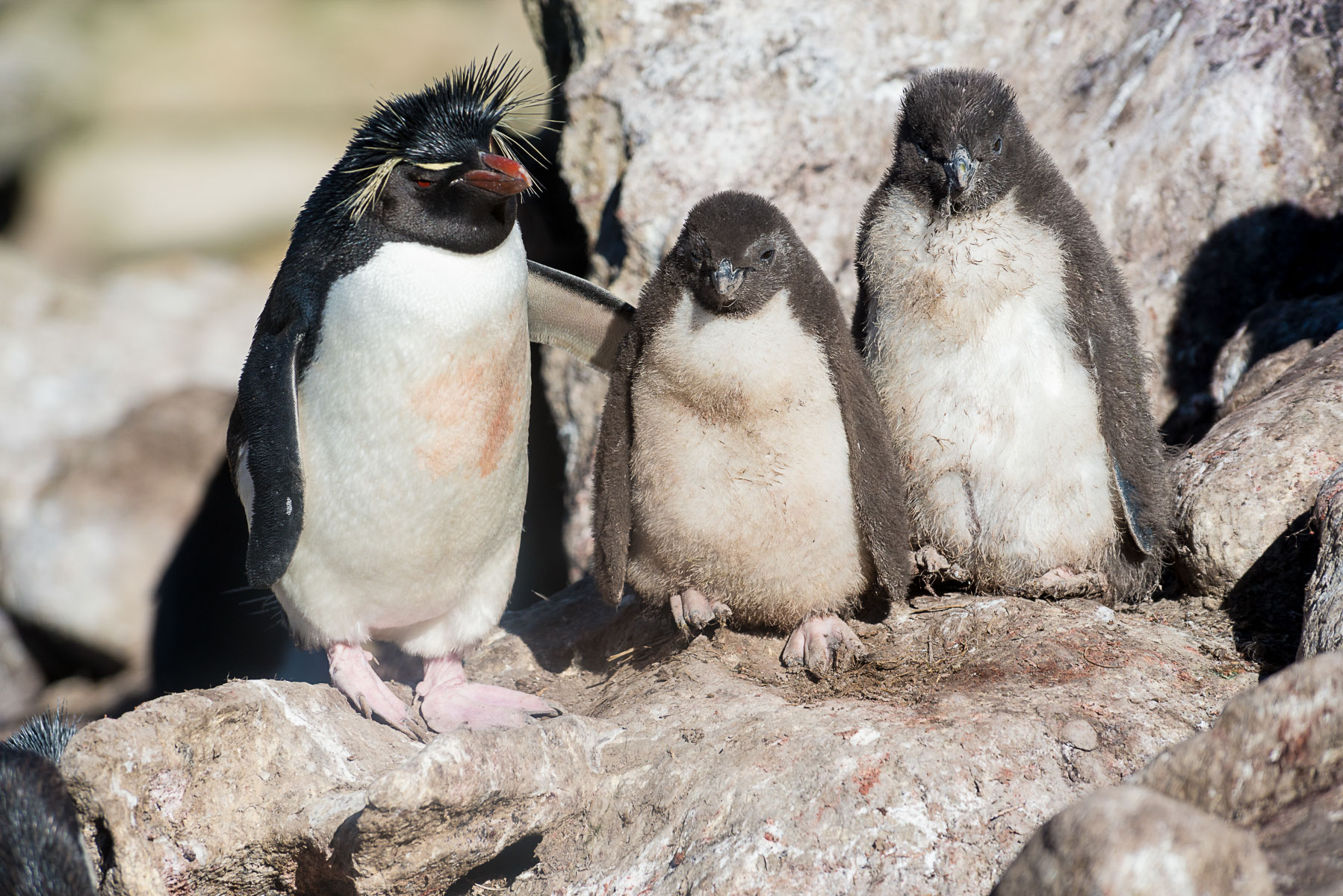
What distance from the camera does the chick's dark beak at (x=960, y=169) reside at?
2943 millimetres

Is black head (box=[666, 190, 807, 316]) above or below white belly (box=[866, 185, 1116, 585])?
above

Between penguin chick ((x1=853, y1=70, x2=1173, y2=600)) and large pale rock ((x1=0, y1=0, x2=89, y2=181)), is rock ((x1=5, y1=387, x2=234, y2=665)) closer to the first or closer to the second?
penguin chick ((x1=853, y1=70, x2=1173, y2=600))

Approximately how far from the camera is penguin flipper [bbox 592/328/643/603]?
313 centimetres

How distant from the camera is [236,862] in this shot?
2449 millimetres

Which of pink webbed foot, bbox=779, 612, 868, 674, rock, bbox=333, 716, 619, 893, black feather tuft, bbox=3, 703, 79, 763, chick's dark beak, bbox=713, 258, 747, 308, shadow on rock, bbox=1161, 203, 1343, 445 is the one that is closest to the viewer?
rock, bbox=333, 716, 619, 893

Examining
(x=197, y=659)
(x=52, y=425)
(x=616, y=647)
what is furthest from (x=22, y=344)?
(x=616, y=647)

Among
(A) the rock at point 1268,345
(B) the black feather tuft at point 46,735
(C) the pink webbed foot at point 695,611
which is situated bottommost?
(B) the black feather tuft at point 46,735

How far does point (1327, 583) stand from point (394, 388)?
7.65ft

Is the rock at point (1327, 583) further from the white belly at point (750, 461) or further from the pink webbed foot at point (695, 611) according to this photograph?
the pink webbed foot at point (695, 611)

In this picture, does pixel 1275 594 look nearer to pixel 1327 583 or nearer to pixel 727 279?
pixel 1327 583

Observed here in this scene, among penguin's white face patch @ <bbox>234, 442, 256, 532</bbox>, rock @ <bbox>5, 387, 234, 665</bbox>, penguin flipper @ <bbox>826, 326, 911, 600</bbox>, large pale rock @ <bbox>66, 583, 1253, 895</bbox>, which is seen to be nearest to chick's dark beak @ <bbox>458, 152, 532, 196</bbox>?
penguin flipper @ <bbox>826, 326, 911, 600</bbox>

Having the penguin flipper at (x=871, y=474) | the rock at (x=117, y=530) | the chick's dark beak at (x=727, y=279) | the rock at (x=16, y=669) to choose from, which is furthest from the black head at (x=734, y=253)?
the rock at (x=16, y=669)

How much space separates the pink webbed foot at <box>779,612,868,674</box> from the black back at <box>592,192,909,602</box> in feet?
0.59

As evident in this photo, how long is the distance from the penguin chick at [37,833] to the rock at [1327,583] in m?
2.54
